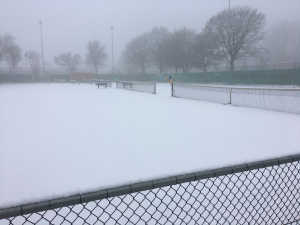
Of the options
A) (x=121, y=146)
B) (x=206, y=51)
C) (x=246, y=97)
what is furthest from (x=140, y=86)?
(x=206, y=51)

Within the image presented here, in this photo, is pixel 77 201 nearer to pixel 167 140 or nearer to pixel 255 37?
pixel 167 140

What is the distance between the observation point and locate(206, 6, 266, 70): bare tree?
3659cm

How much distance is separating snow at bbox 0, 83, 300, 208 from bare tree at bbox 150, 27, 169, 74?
44486mm

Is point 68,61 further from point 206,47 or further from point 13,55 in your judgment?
point 206,47

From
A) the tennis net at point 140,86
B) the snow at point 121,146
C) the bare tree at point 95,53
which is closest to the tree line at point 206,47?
the bare tree at point 95,53

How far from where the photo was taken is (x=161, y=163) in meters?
4.64

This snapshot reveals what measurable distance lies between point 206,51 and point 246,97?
101 feet

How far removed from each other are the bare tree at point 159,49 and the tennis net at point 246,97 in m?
35.7

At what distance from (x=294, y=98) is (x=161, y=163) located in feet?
38.2

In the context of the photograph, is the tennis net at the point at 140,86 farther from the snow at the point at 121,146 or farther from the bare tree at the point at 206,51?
the bare tree at the point at 206,51

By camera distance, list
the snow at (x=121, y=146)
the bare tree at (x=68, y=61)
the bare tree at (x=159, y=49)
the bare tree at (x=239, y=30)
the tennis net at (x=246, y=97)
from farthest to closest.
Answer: the bare tree at (x=68, y=61) → the bare tree at (x=159, y=49) → the bare tree at (x=239, y=30) → the tennis net at (x=246, y=97) → the snow at (x=121, y=146)

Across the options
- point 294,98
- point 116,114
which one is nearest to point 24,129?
point 116,114

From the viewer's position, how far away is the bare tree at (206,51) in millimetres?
40875

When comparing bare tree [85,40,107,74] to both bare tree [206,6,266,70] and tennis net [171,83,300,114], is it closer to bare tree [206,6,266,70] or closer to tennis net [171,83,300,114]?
bare tree [206,6,266,70]
